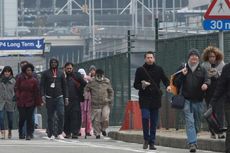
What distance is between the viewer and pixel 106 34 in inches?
4594

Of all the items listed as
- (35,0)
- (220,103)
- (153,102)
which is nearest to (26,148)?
(153,102)

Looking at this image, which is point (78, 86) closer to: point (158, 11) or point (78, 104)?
Result: point (78, 104)

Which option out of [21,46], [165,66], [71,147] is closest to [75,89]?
[165,66]

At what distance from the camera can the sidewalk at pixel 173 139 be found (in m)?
17.6

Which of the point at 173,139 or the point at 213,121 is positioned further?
the point at 173,139

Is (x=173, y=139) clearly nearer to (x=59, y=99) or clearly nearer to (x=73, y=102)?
(x=59, y=99)

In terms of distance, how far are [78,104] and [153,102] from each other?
19.8 feet

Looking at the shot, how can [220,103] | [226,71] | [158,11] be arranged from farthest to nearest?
[158,11] < [220,103] < [226,71]

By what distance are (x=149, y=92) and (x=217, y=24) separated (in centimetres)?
161

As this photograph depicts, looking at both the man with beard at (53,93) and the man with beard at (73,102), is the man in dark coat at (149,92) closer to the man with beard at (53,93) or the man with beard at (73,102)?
the man with beard at (53,93)

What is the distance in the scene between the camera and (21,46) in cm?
3966

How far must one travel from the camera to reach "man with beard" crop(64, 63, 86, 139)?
23.7 meters

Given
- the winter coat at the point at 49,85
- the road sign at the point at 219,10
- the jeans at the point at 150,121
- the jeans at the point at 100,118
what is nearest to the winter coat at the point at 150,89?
the jeans at the point at 150,121

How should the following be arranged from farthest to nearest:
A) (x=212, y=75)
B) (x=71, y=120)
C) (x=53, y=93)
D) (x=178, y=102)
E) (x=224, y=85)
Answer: (x=71, y=120) → (x=53, y=93) → (x=212, y=75) → (x=178, y=102) → (x=224, y=85)
